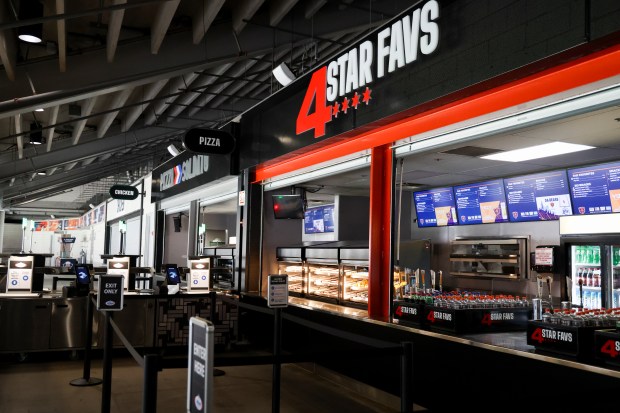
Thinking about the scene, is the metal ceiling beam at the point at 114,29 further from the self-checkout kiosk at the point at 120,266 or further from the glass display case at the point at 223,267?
the glass display case at the point at 223,267

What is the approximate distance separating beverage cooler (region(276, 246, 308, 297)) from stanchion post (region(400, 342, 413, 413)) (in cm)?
543

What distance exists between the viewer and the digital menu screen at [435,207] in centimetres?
933

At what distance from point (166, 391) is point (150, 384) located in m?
4.24

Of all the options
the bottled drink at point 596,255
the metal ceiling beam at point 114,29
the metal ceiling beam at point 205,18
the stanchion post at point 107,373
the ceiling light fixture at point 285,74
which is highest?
the metal ceiling beam at point 205,18

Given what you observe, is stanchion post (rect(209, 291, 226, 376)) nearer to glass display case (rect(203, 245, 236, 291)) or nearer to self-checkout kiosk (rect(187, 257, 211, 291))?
self-checkout kiosk (rect(187, 257, 211, 291))

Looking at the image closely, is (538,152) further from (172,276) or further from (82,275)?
(172,276)

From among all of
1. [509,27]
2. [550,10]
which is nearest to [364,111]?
[509,27]

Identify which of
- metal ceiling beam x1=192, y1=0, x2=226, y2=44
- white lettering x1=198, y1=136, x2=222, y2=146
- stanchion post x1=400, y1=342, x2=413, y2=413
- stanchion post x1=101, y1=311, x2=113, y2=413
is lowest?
stanchion post x1=101, y1=311, x2=113, y2=413

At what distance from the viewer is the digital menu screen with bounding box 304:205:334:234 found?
35.9ft

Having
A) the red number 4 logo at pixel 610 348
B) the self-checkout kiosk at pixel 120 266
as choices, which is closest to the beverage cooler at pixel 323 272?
the self-checkout kiosk at pixel 120 266

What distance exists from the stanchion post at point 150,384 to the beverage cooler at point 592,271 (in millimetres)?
5604

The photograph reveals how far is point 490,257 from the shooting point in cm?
844

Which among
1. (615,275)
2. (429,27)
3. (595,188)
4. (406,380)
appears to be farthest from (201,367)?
(595,188)

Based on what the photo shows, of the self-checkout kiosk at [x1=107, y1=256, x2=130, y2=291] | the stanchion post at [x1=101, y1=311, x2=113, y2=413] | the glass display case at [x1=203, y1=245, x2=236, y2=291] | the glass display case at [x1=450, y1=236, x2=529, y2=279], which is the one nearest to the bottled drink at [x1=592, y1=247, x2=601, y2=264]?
the glass display case at [x1=450, y1=236, x2=529, y2=279]
